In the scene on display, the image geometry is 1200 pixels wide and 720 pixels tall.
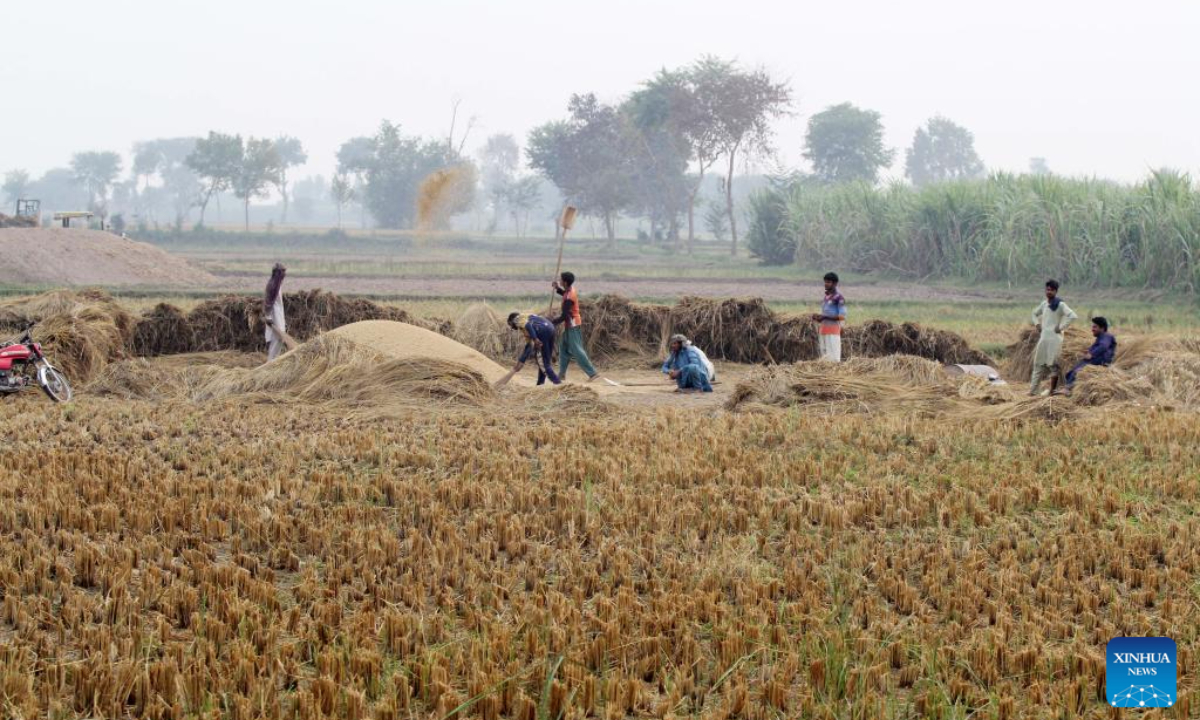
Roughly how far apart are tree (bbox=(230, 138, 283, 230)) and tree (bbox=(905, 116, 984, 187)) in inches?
2314

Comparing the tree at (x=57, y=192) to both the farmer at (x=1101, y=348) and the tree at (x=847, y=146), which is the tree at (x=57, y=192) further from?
the farmer at (x=1101, y=348)

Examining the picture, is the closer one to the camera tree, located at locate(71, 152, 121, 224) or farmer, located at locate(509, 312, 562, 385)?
farmer, located at locate(509, 312, 562, 385)

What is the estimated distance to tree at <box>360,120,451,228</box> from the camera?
82250 millimetres

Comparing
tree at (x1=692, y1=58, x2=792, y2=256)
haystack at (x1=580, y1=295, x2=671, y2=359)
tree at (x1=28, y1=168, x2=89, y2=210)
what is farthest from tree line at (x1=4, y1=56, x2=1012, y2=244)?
tree at (x1=28, y1=168, x2=89, y2=210)

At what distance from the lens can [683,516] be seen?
6527mm

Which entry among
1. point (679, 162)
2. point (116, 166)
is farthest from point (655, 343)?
point (116, 166)

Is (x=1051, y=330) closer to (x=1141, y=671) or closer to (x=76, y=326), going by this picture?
(x=1141, y=671)

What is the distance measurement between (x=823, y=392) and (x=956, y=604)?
594 centimetres

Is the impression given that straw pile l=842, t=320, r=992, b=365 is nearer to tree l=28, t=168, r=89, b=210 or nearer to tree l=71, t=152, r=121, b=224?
tree l=71, t=152, r=121, b=224

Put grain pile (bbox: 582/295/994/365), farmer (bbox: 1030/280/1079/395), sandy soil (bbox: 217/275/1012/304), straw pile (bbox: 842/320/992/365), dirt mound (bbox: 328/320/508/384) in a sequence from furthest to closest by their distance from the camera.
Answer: sandy soil (bbox: 217/275/1012/304)
grain pile (bbox: 582/295/994/365)
straw pile (bbox: 842/320/992/365)
dirt mound (bbox: 328/320/508/384)
farmer (bbox: 1030/280/1079/395)

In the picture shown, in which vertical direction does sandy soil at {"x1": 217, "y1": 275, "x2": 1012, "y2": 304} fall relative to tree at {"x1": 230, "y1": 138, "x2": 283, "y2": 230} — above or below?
below

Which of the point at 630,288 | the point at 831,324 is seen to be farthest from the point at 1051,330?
the point at 630,288

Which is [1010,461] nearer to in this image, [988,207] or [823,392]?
[823,392]

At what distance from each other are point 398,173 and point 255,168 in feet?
31.7
